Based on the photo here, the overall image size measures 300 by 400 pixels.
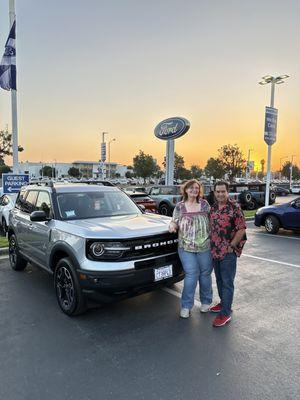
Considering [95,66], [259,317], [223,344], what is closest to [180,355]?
[223,344]

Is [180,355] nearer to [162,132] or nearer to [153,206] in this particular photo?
[153,206]

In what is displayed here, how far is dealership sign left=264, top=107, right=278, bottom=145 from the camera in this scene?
1552cm

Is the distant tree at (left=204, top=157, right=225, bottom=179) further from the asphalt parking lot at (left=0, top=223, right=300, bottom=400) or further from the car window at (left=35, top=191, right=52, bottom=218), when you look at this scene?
the car window at (left=35, top=191, right=52, bottom=218)

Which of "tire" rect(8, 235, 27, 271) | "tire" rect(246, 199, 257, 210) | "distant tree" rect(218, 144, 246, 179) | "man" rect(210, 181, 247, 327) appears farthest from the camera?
"distant tree" rect(218, 144, 246, 179)

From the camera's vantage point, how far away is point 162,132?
83.3 feet

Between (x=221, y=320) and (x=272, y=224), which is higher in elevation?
(x=272, y=224)

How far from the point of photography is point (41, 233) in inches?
198

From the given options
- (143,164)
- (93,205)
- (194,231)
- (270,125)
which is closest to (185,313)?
(194,231)

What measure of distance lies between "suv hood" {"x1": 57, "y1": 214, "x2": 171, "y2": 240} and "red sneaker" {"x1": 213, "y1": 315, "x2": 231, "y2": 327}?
50.9 inches

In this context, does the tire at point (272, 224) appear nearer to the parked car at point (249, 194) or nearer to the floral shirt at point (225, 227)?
the parked car at point (249, 194)

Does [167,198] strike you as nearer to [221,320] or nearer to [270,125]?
[270,125]

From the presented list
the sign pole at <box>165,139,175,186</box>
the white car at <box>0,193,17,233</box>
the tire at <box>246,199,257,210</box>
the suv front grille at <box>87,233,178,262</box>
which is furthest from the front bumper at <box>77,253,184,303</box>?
the sign pole at <box>165,139,175,186</box>

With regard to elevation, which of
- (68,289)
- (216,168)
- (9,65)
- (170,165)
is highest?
(9,65)

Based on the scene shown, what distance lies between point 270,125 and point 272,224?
6.78 metres
